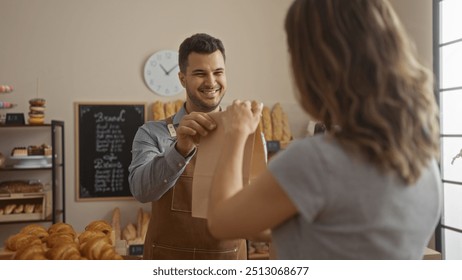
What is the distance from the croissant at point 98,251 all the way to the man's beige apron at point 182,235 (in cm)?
42

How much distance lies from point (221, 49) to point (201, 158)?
2.16ft

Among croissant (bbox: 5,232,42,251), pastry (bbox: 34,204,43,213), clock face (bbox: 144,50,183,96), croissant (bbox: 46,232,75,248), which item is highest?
clock face (bbox: 144,50,183,96)

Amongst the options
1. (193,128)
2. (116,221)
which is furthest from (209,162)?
(116,221)

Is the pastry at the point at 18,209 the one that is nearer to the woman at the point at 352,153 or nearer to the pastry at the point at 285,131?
the pastry at the point at 285,131

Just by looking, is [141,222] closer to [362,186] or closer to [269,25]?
[269,25]

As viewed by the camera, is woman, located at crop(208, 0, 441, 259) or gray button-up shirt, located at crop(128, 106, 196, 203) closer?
woman, located at crop(208, 0, 441, 259)

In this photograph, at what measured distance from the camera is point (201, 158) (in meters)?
1.18

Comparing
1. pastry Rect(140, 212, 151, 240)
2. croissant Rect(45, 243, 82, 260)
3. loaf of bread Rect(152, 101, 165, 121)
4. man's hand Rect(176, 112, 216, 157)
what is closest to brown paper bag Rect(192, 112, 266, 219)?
man's hand Rect(176, 112, 216, 157)

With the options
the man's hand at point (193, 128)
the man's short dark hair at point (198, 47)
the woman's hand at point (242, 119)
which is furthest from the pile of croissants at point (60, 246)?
the man's short dark hair at point (198, 47)

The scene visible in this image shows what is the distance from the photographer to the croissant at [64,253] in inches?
44.6

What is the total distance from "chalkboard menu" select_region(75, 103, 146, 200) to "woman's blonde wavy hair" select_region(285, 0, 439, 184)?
10.6ft

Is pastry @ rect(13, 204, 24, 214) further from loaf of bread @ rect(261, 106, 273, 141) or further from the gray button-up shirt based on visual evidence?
the gray button-up shirt

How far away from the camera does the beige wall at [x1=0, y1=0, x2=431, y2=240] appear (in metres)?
3.71

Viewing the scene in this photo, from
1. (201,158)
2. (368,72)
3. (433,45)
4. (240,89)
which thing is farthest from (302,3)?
(240,89)
